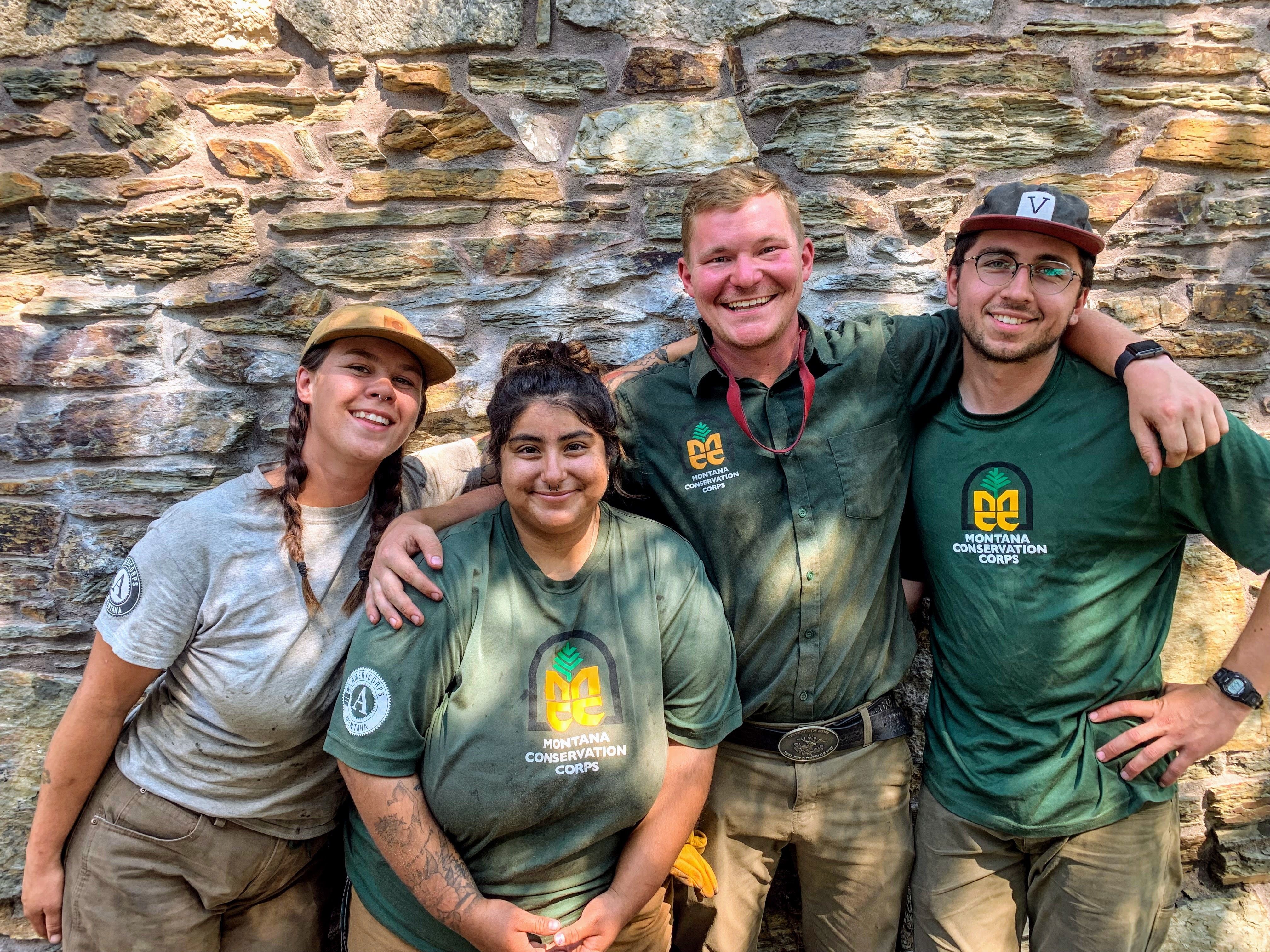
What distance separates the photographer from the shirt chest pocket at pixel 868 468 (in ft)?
6.80

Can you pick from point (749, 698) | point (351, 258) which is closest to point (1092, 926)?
point (749, 698)

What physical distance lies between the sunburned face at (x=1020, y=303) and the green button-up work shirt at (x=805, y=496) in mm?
214

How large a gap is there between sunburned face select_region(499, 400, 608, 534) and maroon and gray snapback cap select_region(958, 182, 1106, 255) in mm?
1058

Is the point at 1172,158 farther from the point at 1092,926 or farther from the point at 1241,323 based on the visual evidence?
the point at 1092,926

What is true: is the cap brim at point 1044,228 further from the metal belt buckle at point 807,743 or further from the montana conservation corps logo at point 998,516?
the metal belt buckle at point 807,743

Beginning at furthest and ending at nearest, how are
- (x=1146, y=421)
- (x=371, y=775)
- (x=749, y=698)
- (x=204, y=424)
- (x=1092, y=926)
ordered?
(x=204, y=424) → (x=749, y=698) → (x=1092, y=926) → (x=1146, y=421) → (x=371, y=775)

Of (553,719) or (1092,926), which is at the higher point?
(553,719)

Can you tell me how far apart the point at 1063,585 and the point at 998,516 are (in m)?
0.21

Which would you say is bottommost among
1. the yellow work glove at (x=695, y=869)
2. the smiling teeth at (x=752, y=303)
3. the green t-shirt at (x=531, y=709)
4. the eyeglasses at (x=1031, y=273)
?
the yellow work glove at (x=695, y=869)

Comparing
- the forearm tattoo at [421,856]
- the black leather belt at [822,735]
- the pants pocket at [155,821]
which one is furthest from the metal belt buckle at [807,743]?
the pants pocket at [155,821]

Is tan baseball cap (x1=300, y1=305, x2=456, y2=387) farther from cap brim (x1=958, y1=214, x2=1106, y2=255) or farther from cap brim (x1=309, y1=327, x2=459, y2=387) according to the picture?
cap brim (x1=958, y1=214, x2=1106, y2=255)

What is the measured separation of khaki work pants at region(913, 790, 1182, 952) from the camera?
1.94m

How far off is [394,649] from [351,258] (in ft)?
4.00

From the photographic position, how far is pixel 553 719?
1760mm
